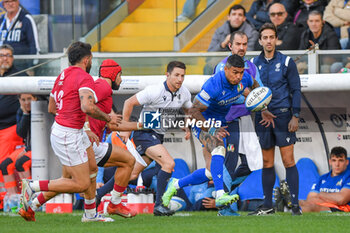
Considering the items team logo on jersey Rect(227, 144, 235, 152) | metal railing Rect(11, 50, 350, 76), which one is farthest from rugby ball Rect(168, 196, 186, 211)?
metal railing Rect(11, 50, 350, 76)

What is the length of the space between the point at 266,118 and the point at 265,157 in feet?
1.68

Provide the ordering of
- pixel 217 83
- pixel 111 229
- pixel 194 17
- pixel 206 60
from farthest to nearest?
pixel 194 17 → pixel 206 60 → pixel 217 83 → pixel 111 229

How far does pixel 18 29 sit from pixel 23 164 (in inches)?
93.6

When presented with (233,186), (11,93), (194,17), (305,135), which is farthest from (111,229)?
(194,17)

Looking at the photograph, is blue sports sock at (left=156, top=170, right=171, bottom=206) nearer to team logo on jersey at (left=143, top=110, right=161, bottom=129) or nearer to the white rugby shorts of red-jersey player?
team logo on jersey at (left=143, top=110, right=161, bottom=129)

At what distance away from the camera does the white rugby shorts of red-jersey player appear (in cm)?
875

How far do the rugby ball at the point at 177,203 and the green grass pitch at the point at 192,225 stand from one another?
1.65m

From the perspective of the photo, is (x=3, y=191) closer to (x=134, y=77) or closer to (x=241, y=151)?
(x=134, y=77)

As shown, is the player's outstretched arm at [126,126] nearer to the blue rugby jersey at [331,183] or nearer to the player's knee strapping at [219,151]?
the player's knee strapping at [219,151]

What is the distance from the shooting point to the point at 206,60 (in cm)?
1224

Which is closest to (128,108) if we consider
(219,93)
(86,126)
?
(219,93)

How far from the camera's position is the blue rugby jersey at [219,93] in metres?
10.1

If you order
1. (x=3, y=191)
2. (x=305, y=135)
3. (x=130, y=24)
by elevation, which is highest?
(x=130, y=24)

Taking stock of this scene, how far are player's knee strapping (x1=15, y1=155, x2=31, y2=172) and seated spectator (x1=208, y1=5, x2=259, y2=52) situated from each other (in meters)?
3.16
